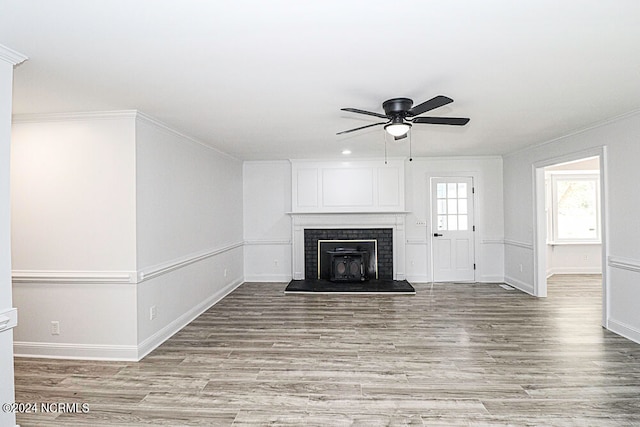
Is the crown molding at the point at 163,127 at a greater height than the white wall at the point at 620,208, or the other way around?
the crown molding at the point at 163,127

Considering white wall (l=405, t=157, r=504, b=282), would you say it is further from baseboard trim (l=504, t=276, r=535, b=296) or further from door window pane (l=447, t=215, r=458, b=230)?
door window pane (l=447, t=215, r=458, b=230)

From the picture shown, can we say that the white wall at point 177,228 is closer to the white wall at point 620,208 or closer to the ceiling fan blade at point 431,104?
the ceiling fan blade at point 431,104

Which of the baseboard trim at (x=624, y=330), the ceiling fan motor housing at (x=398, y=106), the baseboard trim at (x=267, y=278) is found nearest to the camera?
the ceiling fan motor housing at (x=398, y=106)

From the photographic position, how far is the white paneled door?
7070mm

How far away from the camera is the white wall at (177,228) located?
145 inches

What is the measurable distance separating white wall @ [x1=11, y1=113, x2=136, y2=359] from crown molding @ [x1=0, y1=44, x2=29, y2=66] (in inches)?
49.3

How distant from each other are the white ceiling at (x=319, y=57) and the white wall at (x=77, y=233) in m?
0.31

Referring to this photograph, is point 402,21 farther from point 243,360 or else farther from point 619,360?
point 619,360

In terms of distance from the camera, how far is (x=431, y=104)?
9.24 ft

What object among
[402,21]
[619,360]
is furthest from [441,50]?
[619,360]

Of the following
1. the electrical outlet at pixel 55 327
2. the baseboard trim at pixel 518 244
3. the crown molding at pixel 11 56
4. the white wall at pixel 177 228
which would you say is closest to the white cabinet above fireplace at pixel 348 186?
the white wall at pixel 177 228

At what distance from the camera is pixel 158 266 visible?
12.9 ft

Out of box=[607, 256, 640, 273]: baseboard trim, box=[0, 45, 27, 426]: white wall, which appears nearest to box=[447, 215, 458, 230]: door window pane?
box=[607, 256, 640, 273]: baseboard trim

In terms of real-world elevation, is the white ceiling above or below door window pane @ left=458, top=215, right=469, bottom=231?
above
